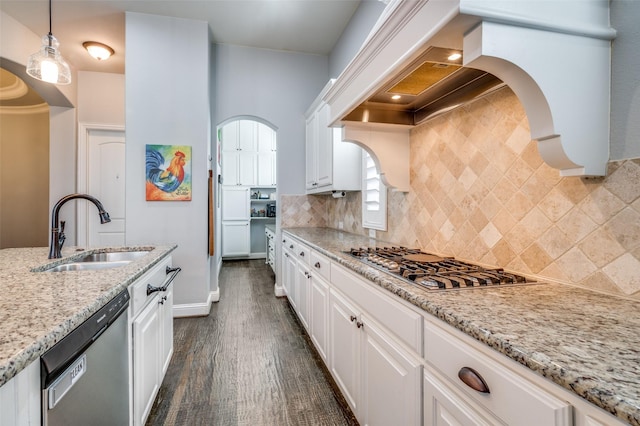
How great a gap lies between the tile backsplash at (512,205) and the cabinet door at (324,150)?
3.37 feet

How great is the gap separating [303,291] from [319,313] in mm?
527

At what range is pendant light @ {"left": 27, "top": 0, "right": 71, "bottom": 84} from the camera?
1.98m

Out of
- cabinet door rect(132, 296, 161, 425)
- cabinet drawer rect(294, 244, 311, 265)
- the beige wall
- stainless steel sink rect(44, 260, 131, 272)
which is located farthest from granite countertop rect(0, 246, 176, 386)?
the beige wall

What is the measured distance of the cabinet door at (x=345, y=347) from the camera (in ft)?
5.00

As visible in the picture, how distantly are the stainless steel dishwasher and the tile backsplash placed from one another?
1.57m

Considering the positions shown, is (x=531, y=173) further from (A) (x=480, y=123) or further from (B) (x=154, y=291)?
(B) (x=154, y=291)

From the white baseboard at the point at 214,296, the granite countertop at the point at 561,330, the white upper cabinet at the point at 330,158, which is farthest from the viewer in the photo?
the white baseboard at the point at 214,296

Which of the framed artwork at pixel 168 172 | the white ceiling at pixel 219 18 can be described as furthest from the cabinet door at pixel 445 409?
the white ceiling at pixel 219 18

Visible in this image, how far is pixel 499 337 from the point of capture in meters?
0.67

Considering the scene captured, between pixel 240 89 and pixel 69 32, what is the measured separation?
1965mm

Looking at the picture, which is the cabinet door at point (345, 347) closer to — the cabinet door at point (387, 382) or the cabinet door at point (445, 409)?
the cabinet door at point (387, 382)

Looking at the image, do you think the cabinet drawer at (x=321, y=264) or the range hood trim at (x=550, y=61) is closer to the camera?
the range hood trim at (x=550, y=61)

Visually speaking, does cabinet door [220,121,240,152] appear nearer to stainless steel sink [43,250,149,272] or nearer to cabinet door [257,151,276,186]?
cabinet door [257,151,276,186]

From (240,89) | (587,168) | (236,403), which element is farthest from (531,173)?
(240,89)
